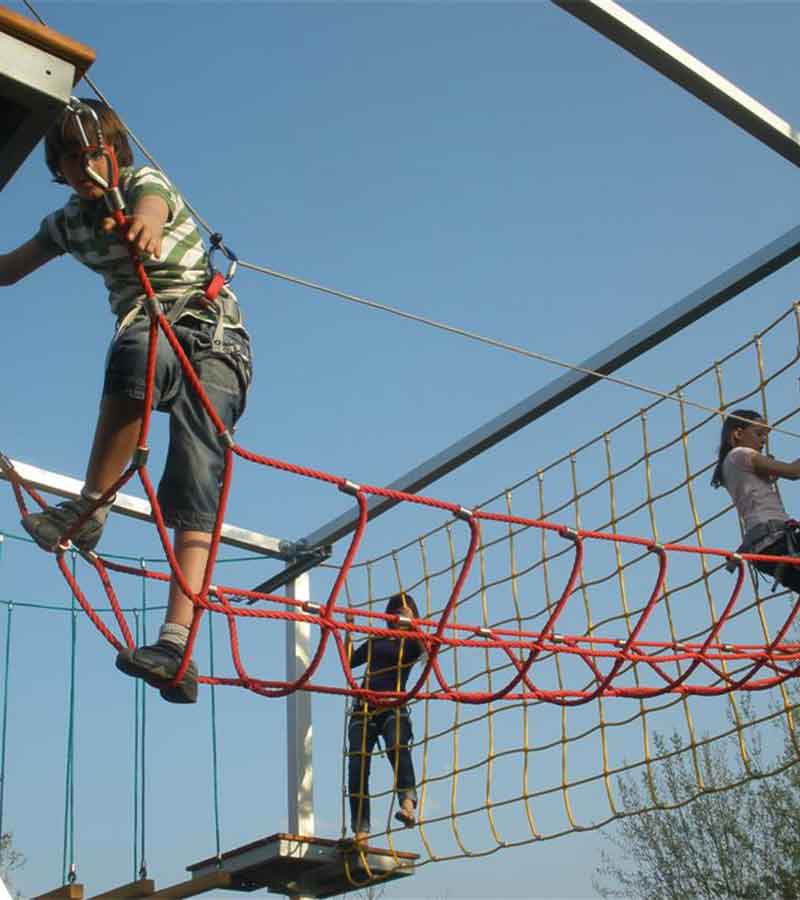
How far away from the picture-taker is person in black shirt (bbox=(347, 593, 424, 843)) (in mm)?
4551

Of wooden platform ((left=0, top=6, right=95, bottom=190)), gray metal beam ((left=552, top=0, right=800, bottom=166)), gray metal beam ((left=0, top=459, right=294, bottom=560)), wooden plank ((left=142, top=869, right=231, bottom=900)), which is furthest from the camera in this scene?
gray metal beam ((left=0, top=459, right=294, bottom=560))

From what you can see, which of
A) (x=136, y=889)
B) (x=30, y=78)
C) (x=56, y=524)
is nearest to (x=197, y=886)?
(x=136, y=889)

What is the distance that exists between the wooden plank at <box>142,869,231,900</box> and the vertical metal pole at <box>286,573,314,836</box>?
1.80 ft

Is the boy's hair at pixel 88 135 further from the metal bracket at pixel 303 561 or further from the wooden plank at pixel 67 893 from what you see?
the metal bracket at pixel 303 561

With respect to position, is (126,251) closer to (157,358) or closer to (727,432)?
(157,358)

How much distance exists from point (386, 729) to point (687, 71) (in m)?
2.60

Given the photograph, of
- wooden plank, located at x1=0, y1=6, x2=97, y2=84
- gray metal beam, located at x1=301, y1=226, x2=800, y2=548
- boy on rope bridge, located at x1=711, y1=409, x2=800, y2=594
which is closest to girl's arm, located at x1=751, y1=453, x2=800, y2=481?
boy on rope bridge, located at x1=711, y1=409, x2=800, y2=594

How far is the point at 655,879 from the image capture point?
11453 millimetres

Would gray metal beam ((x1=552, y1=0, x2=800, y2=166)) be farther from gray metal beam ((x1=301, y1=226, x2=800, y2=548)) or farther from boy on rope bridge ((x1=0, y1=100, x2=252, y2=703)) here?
boy on rope bridge ((x1=0, y1=100, x2=252, y2=703))

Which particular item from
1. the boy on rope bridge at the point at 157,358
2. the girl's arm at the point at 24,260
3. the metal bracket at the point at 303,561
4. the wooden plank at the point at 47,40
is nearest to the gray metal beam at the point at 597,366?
the metal bracket at the point at 303,561

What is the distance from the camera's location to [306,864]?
169 inches

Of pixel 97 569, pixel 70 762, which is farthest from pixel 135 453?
pixel 70 762

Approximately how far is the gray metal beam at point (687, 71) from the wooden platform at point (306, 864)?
2.41 meters

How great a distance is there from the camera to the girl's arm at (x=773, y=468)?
345 centimetres
